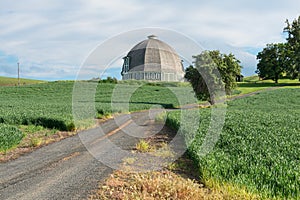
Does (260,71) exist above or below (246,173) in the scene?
above

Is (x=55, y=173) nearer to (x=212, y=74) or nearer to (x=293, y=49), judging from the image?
(x=212, y=74)

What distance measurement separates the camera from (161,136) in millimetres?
17547

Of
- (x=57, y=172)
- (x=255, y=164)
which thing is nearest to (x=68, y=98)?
(x=57, y=172)

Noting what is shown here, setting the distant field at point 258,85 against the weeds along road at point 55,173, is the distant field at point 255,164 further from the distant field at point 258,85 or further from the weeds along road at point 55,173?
the distant field at point 258,85

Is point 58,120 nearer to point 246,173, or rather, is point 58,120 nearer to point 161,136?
point 161,136

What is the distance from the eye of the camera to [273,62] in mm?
86688

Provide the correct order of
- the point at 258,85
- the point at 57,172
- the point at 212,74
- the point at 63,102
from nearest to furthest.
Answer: the point at 57,172 < the point at 212,74 < the point at 63,102 < the point at 258,85

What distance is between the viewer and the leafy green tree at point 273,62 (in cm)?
8588

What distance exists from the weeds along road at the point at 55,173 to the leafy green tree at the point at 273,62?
81.3 metres

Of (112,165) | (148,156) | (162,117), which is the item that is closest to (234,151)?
(148,156)

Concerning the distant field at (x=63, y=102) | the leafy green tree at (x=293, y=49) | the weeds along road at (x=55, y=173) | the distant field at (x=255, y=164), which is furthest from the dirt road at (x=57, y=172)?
the leafy green tree at (x=293, y=49)

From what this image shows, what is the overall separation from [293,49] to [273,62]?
812cm

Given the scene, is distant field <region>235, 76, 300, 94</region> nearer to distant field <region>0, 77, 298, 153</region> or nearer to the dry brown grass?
distant field <region>0, 77, 298, 153</region>

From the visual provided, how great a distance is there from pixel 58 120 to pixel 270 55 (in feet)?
271
